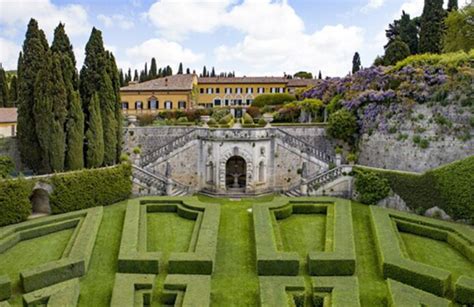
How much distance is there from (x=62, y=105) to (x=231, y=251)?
16595 millimetres

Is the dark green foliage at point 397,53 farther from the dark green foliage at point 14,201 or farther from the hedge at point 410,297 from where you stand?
the dark green foliage at point 14,201

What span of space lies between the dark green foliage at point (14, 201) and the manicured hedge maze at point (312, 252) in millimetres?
14850

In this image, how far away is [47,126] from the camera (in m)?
29.4

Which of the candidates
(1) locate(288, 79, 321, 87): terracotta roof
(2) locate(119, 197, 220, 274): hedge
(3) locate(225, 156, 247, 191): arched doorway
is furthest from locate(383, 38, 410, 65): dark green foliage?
(2) locate(119, 197, 220, 274): hedge

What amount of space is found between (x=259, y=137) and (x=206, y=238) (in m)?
14.6

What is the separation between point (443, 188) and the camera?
27359 millimetres

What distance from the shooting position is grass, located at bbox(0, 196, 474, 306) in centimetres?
1941

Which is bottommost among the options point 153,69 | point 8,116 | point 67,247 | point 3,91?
point 67,247

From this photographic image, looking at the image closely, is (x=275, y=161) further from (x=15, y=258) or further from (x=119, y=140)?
(x=15, y=258)

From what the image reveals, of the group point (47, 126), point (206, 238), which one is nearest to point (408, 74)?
point (206, 238)

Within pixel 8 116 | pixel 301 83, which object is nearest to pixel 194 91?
pixel 301 83

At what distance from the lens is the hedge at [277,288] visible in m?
17.9

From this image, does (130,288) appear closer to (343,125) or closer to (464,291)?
(464,291)

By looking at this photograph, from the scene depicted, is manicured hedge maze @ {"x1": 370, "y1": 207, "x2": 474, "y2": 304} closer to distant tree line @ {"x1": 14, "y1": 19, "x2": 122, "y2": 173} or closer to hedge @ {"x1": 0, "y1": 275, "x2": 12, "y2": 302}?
hedge @ {"x1": 0, "y1": 275, "x2": 12, "y2": 302}
